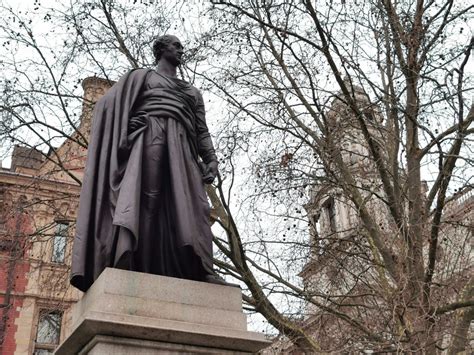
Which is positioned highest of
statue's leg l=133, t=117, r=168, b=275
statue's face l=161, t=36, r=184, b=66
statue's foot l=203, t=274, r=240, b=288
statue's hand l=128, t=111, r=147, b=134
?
statue's face l=161, t=36, r=184, b=66

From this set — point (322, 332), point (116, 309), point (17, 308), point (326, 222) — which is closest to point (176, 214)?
point (116, 309)

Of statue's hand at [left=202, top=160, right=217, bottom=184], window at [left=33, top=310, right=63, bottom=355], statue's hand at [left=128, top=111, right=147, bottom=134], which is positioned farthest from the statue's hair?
window at [left=33, top=310, right=63, bottom=355]

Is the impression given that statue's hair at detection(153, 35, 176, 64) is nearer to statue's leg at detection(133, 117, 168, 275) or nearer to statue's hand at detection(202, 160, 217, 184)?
statue's leg at detection(133, 117, 168, 275)

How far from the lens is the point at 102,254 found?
408 cm

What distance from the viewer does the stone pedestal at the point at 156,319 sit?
350 centimetres

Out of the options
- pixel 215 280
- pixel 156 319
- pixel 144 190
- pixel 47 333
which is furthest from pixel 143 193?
pixel 47 333

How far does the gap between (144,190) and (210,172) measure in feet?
2.10

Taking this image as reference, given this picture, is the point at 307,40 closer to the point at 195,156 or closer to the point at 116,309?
the point at 195,156

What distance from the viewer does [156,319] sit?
3.61 m

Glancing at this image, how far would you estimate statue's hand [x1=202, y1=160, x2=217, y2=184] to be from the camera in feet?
15.4

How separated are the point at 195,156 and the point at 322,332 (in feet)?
20.5

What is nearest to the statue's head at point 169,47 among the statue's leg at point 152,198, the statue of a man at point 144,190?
the statue of a man at point 144,190

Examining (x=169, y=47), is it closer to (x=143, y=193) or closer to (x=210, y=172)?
(x=210, y=172)

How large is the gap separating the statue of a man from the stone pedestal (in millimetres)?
234
